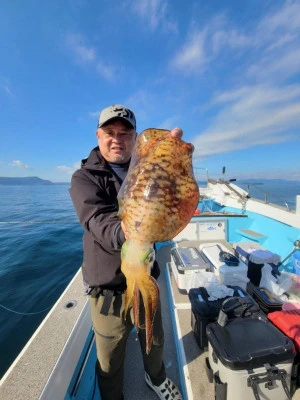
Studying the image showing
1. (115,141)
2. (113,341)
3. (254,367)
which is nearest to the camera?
(254,367)

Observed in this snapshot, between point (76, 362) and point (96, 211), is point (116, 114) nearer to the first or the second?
point (96, 211)

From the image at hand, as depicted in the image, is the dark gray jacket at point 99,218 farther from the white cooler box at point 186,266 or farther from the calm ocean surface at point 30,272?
the calm ocean surface at point 30,272

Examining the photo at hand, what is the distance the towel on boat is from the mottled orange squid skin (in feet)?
6.61

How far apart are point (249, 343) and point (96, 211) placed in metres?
2.03

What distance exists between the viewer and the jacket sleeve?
136cm

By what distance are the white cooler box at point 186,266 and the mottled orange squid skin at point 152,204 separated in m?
2.69

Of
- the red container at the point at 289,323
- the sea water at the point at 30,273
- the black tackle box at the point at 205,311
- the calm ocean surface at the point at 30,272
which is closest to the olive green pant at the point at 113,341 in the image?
the black tackle box at the point at 205,311

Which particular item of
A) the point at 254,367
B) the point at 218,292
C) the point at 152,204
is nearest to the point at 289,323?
the point at 254,367

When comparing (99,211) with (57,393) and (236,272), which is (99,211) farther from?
(236,272)

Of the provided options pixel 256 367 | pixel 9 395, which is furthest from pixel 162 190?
→ pixel 9 395

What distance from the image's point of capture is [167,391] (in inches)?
101

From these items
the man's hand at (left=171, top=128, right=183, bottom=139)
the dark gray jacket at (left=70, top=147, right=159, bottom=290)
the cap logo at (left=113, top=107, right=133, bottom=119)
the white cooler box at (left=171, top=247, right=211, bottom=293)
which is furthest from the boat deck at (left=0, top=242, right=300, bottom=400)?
the cap logo at (left=113, top=107, right=133, bottom=119)

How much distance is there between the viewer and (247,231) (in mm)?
9453

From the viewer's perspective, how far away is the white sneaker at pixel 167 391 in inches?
101
